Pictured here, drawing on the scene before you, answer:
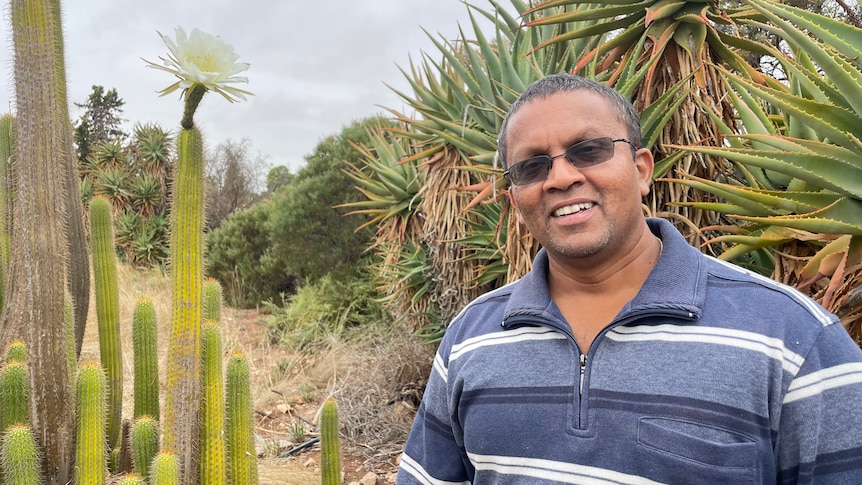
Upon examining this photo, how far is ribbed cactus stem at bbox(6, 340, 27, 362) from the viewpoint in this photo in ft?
10.5

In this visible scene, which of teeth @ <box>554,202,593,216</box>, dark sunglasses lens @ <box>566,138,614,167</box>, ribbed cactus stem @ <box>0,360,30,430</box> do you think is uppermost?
dark sunglasses lens @ <box>566,138,614,167</box>

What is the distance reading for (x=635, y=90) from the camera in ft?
12.5

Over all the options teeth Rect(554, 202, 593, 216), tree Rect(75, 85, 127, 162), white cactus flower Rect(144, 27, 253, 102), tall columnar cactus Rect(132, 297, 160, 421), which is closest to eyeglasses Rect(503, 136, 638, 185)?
teeth Rect(554, 202, 593, 216)

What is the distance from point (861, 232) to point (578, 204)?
1.13m

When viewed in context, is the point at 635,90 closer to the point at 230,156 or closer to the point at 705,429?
the point at 705,429

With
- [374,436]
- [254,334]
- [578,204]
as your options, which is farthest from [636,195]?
[254,334]

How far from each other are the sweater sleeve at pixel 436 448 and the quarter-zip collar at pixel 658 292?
13.1 inches

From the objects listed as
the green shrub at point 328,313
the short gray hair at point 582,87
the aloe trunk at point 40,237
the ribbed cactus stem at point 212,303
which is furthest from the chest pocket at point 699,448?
the green shrub at point 328,313

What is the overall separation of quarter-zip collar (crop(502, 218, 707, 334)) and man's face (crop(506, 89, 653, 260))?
115mm

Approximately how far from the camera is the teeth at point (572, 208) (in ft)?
6.00

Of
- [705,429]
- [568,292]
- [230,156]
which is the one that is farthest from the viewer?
[230,156]

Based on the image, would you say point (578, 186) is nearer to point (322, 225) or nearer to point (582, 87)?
point (582, 87)

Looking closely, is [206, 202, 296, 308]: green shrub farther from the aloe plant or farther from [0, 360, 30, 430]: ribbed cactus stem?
the aloe plant

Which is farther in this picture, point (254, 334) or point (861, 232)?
point (254, 334)
